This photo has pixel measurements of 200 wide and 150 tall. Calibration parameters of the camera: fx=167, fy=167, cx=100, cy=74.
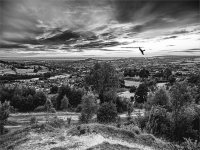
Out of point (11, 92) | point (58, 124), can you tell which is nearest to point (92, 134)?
point (58, 124)

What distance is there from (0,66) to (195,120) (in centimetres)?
11757

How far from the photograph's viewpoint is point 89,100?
1100 inches

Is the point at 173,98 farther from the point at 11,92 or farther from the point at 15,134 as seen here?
the point at 11,92

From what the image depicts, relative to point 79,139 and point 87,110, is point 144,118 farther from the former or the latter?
point 79,139

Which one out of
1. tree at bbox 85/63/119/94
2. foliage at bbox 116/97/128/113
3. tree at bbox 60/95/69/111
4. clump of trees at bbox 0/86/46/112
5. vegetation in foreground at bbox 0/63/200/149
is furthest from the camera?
clump of trees at bbox 0/86/46/112

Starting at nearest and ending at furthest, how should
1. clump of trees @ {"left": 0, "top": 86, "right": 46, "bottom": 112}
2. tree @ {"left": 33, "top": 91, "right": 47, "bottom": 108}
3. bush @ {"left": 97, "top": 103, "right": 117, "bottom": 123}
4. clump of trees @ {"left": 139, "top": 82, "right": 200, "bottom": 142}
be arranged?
clump of trees @ {"left": 139, "top": 82, "right": 200, "bottom": 142} < bush @ {"left": 97, "top": 103, "right": 117, "bottom": 123} < clump of trees @ {"left": 0, "top": 86, "right": 46, "bottom": 112} < tree @ {"left": 33, "top": 91, "right": 47, "bottom": 108}

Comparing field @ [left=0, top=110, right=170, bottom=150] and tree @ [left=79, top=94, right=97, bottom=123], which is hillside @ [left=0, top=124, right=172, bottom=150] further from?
tree @ [left=79, top=94, right=97, bottom=123]

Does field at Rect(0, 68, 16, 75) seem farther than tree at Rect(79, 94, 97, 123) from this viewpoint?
Yes

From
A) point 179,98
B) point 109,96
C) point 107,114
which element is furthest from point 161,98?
point 109,96

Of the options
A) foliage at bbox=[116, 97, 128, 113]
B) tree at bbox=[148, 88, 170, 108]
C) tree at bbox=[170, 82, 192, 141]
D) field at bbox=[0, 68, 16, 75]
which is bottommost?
foliage at bbox=[116, 97, 128, 113]

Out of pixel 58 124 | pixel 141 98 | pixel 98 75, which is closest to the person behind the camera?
pixel 58 124

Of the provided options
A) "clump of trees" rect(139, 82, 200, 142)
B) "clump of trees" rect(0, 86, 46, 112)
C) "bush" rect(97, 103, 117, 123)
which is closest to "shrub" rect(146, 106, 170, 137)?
"clump of trees" rect(139, 82, 200, 142)

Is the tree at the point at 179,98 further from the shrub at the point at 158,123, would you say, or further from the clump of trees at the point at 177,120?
the shrub at the point at 158,123

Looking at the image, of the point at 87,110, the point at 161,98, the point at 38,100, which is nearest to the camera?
the point at 87,110
